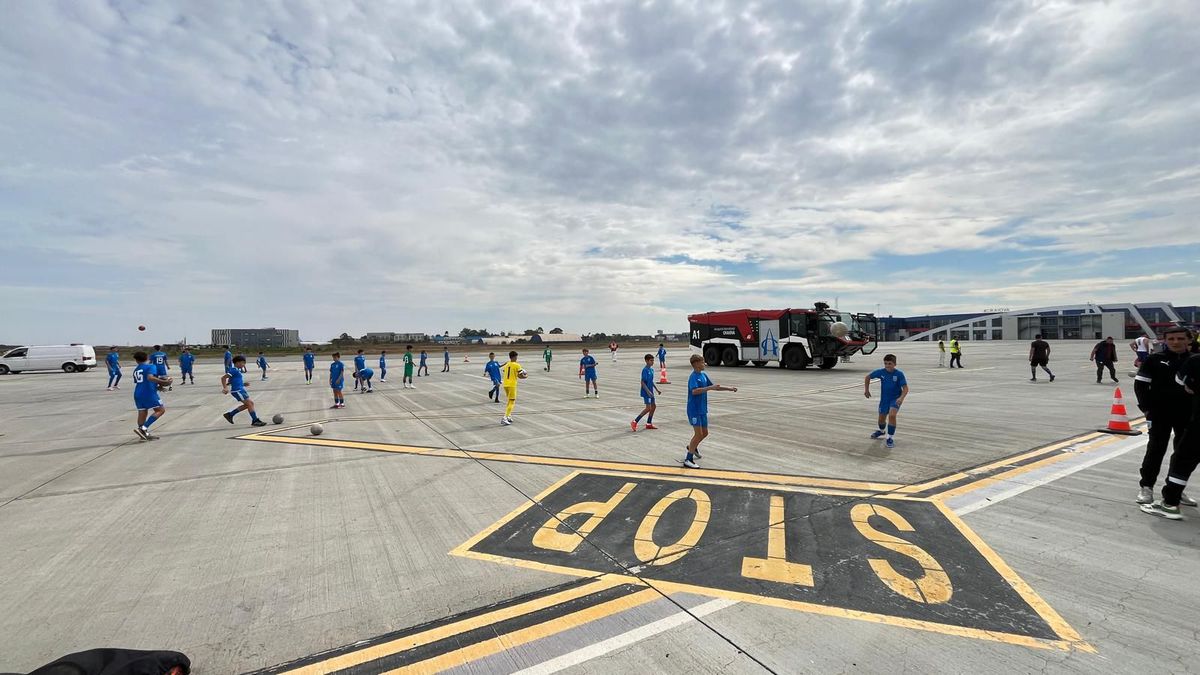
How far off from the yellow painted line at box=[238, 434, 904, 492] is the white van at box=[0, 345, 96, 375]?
118ft

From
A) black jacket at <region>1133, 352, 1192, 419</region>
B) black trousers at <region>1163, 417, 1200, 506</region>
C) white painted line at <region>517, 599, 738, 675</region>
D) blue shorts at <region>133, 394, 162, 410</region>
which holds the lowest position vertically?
white painted line at <region>517, 599, 738, 675</region>

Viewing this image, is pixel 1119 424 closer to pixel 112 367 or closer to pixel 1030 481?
pixel 1030 481

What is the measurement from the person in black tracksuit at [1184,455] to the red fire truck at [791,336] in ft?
59.2

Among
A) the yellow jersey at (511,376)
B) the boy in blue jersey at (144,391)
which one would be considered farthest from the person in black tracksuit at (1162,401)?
the boy in blue jersey at (144,391)

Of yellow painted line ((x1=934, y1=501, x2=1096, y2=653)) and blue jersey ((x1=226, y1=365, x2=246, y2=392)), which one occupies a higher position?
blue jersey ((x1=226, y1=365, x2=246, y2=392))

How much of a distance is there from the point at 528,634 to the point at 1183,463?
6.29 m

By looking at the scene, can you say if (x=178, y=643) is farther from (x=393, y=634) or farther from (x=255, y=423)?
(x=255, y=423)

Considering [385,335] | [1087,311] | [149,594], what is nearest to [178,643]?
[149,594]

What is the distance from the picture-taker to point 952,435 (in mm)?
8414

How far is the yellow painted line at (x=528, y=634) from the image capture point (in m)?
2.73

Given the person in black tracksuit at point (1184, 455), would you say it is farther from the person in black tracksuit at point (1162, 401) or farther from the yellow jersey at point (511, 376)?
the yellow jersey at point (511, 376)

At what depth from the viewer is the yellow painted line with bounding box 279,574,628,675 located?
2740 mm

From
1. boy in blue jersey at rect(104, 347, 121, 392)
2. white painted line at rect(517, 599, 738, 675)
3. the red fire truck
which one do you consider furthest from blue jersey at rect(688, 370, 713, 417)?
boy in blue jersey at rect(104, 347, 121, 392)

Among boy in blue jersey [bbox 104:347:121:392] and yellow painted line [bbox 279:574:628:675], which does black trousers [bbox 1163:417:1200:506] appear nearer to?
yellow painted line [bbox 279:574:628:675]
